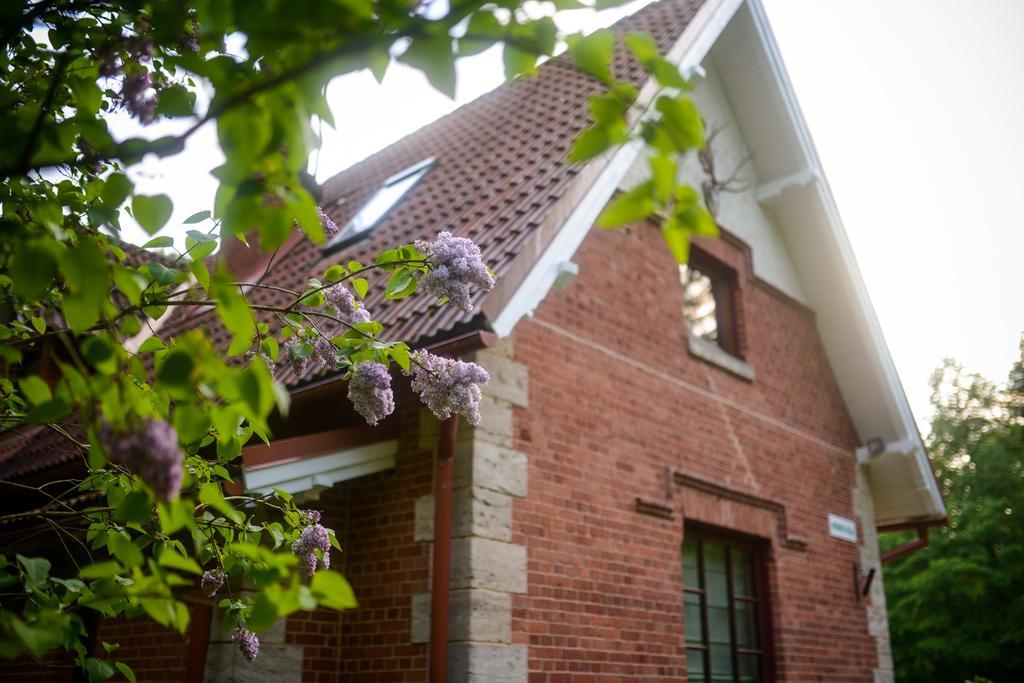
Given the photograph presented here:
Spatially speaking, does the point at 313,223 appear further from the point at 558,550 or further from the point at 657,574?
the point at 657,574

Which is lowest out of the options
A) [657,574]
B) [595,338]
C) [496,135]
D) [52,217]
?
[657,574]

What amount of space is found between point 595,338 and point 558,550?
1.65m

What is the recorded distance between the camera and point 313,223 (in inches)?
55.4

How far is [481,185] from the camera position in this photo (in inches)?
260

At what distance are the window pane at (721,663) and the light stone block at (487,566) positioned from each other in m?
2.44

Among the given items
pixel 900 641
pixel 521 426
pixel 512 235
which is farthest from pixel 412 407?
pixel 900 641

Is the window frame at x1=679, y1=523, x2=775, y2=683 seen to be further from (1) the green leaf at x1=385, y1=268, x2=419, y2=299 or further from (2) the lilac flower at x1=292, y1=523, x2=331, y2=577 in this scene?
(1) the green leaf at x1=385, y1=268, x2=419, y2=299

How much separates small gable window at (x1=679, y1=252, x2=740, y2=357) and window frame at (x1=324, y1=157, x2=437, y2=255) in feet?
8.99

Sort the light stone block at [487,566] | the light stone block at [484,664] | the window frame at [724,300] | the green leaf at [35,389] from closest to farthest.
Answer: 1. the green leaf at [35,389]
2. the light stone block at [484,664]
3. the light stone block at [487,566]
4. the window frame at [724,300]

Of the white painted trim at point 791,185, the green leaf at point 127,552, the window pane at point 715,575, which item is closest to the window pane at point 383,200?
the white painted trim at point 791,185

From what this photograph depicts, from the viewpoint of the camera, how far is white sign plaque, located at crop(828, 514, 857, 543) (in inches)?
328

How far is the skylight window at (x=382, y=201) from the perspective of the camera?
297 inches

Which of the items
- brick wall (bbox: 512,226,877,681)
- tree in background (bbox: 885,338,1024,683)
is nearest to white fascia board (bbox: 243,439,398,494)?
brick wall (bbox: 512,226,877,681)

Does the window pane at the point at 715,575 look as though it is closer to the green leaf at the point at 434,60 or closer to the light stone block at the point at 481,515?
the light stone block at the point at 481,515
